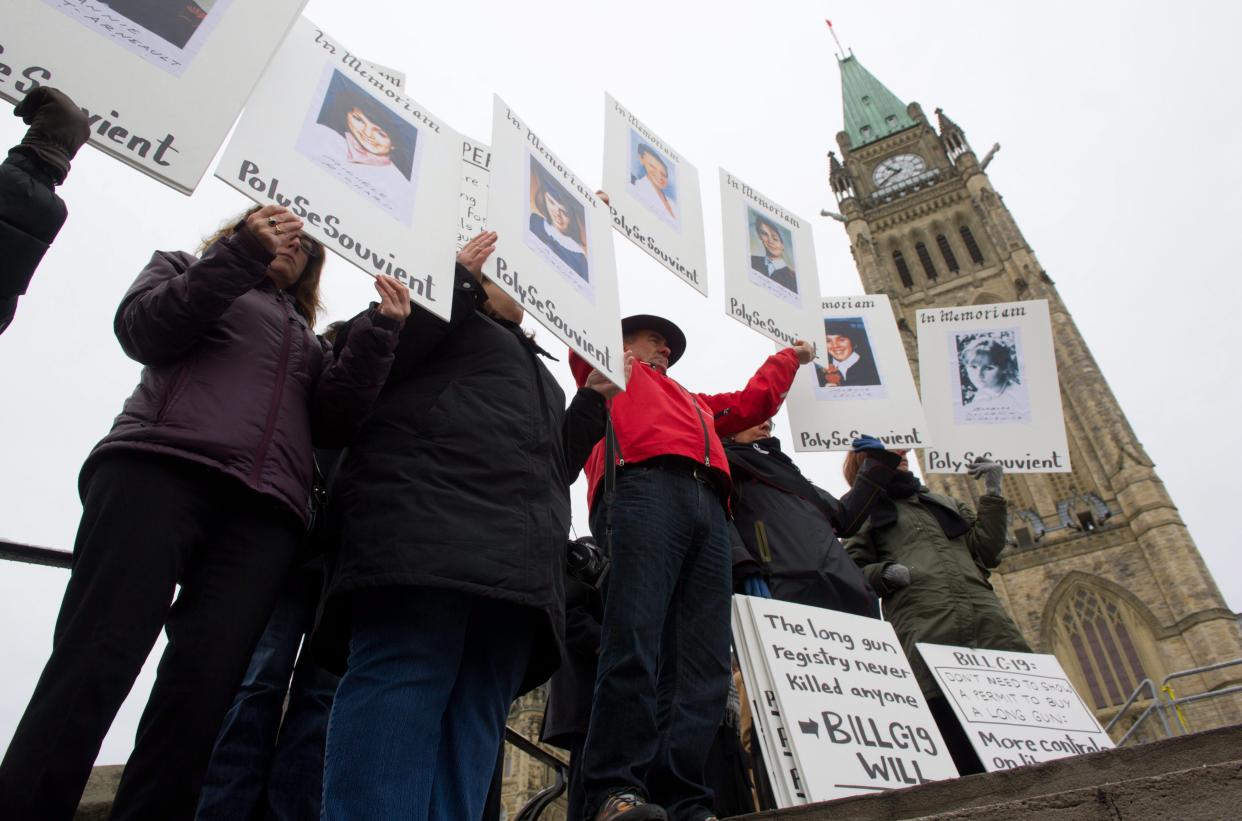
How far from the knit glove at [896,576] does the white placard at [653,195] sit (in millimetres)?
1526

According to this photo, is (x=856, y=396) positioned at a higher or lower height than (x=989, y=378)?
lower

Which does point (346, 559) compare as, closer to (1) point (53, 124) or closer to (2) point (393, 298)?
(2) point (393, 298)

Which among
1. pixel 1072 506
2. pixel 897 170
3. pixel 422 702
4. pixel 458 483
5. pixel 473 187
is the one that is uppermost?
pixel 897 170

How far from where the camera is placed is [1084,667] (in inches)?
1036

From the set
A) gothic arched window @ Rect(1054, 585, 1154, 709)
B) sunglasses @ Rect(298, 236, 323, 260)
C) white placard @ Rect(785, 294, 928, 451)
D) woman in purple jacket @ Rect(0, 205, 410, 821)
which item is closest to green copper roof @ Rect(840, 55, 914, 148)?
gothic arched window @ Rect(1054, 585, 1154, 709)

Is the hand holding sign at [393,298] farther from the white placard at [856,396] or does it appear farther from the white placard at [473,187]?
the white placard at [856,396]

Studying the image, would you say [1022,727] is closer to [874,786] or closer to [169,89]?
[874,786]

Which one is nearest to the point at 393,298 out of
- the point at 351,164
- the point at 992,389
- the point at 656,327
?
the point at 351,164

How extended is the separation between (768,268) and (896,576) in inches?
67.7

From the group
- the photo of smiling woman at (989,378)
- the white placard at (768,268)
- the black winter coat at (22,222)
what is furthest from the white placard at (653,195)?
the black winter coat at (22,222)

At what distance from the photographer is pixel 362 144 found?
258cm

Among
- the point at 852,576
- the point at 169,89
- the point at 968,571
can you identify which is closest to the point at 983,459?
the point at 968,571

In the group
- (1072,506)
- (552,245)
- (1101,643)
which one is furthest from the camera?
(1072,506)

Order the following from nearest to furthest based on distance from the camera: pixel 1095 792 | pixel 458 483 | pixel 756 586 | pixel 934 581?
pixel 1095 792
pixel 458 483
pixel 756 586
pixel 934 581
